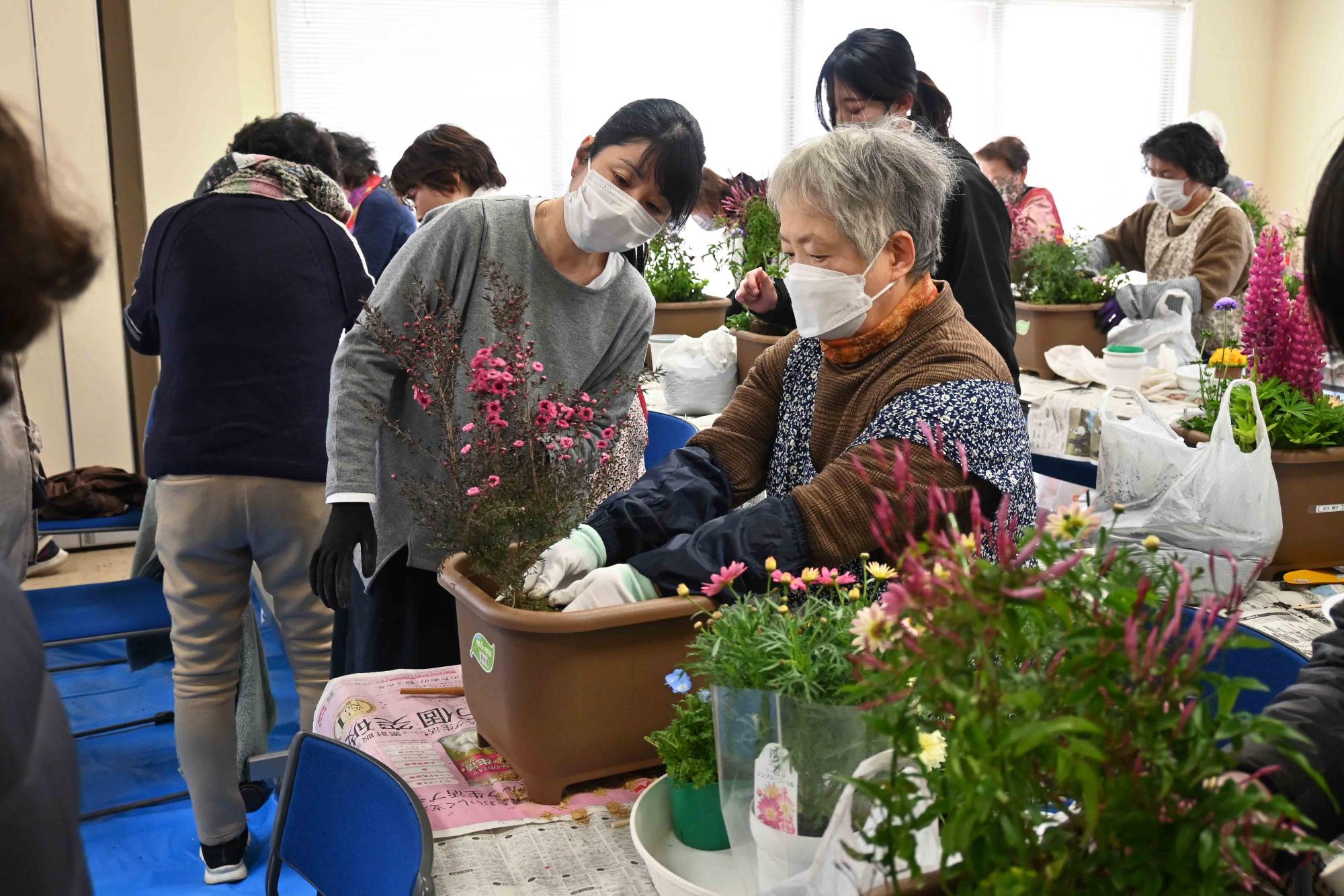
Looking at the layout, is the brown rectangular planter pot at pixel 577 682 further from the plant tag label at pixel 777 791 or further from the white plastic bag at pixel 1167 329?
the white plastic bag at pixel 1167 329

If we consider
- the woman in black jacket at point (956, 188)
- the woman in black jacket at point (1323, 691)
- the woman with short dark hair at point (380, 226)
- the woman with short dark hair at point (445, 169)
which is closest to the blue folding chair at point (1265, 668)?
the woman in black jacket at point (1323, 691)

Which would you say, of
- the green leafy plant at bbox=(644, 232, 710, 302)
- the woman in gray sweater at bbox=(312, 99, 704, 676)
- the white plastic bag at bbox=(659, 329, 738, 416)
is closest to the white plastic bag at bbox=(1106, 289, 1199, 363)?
the white plastic bag at bbox=(659, 329, 738, 416)

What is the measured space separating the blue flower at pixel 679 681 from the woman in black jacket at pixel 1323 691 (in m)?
0.47

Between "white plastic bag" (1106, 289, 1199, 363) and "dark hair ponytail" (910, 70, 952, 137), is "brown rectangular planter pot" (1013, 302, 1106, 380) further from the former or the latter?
"dark hair ponytail" (910, 70, 952, 137)

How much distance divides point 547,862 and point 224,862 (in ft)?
5.93

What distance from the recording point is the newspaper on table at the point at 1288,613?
162cm

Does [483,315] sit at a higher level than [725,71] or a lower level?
lower

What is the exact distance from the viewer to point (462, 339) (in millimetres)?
1812

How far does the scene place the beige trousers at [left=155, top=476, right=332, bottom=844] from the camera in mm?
2369

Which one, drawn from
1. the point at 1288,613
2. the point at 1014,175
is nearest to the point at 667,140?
the point at 1288,613

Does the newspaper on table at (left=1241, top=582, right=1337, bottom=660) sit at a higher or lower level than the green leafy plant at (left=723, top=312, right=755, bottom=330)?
lower

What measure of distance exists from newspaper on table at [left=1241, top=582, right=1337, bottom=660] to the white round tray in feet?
3.02

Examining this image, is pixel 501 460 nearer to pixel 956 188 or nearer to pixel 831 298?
pixel 831 298

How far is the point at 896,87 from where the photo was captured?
216 cm
